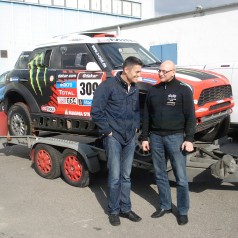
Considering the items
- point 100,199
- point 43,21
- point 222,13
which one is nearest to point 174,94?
point 100,199

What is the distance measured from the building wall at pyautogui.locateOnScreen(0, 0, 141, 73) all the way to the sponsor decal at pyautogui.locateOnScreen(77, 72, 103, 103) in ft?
59.4

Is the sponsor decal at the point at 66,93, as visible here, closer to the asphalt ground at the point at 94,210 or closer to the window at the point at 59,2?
the asphalt ground at the point at 94,210

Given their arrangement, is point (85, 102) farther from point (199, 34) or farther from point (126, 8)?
point (126, 8)

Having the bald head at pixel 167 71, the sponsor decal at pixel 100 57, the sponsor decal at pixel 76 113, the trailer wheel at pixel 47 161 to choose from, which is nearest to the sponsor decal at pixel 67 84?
the sponsor decal at pixel 76 113

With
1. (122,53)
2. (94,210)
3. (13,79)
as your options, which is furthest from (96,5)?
(94,210)

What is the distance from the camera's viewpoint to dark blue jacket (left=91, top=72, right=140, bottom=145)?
447cm

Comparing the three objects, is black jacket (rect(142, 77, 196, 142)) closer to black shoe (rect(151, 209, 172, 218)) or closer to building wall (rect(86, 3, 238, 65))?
black shoe (rect(151, 209, 172, 218))

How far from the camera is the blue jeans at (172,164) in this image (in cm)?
452

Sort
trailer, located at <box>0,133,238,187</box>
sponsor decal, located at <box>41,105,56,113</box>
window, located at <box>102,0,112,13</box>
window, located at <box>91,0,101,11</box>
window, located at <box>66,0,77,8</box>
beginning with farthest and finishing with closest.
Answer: window, located at <box>102,0,112,13</box>
window, located at <box>91,0,101,11</box>
window, located at <box>66,0,77,8</box>
sponsor decal, located at <box>41,105,56,113</box>
trailer, located at <box>0,133,238,187</box>

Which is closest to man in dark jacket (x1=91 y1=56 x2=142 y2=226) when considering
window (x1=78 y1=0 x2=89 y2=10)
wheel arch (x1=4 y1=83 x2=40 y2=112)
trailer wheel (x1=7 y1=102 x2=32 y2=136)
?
wheel arch (x1=4 y1=83 x2=40 y2=112)

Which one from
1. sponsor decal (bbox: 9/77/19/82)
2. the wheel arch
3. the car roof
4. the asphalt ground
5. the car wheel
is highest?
the car roof

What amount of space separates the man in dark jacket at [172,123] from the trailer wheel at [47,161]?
230 cm

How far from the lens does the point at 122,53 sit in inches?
271

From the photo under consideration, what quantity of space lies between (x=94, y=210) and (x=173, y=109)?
181 centimetres
